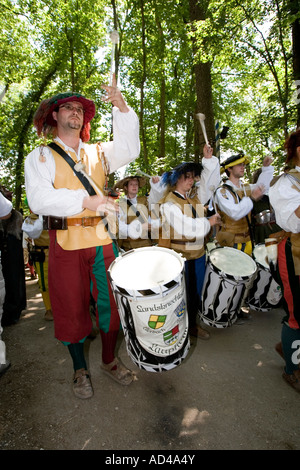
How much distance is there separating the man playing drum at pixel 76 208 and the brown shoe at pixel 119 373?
0.74ft

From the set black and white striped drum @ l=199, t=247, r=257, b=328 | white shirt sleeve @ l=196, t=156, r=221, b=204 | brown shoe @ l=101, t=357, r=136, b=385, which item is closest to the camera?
brown shoe @ l=101, t=357, r=136, b=385

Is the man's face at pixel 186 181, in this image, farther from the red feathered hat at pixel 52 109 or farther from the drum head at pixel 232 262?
the red feathered hat at pixel 52 109

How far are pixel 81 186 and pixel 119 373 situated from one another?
1687mm

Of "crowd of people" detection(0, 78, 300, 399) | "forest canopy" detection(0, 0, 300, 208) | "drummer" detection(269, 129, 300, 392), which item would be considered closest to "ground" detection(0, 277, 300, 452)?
"crowd of people" detection(0, 78, 300, 399)

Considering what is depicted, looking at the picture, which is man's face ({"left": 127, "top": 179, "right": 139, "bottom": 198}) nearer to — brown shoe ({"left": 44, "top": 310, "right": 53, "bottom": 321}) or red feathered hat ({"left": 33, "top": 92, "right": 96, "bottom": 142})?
red feathered hat ({"left": 33, "top": 92, "right": 96, "bottom": 142})

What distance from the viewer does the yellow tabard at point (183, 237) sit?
9.84 ft

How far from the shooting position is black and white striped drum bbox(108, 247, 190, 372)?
1857 millimetres

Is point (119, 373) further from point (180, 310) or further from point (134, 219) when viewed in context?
point (134, 219)

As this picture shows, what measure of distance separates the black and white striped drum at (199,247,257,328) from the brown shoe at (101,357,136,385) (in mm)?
1049

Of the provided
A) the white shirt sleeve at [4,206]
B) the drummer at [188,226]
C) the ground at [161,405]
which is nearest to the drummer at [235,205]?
the drummer at [188,226]

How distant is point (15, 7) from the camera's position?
1234 cm

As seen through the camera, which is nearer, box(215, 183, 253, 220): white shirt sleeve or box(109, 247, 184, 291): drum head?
box(109, 247, 184, 291): drum head

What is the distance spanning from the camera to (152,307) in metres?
1.86

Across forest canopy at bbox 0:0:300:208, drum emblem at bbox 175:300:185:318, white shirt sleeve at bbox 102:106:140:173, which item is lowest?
drum emblem at bbox 175:300:185:318
